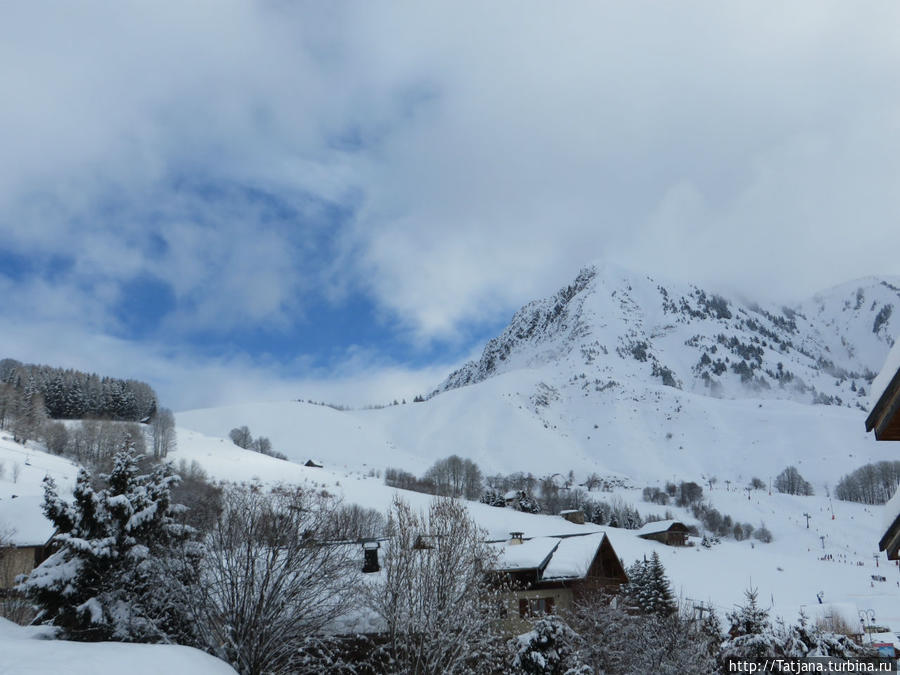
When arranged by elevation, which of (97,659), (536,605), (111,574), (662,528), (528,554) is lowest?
(536,605)

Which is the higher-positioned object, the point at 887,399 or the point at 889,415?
the point at 887,399

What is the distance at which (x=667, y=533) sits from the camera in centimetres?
10694

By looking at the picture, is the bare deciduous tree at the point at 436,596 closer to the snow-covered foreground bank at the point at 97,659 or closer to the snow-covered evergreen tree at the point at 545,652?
the snow-covered evergreen tree at the point at 545,652

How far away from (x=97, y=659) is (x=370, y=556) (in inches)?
943

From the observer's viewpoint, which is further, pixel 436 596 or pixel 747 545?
pixel 747 545

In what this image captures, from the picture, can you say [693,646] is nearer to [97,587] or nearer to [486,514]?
[97,587]

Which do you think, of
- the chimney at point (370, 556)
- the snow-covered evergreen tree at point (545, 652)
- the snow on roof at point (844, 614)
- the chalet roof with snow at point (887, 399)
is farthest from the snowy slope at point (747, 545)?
the chalet roof with snow at point (887, 399)

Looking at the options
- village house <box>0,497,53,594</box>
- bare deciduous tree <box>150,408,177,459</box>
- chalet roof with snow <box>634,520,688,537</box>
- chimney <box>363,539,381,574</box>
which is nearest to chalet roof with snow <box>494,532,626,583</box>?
chimney <box>363,539,381,574</box>

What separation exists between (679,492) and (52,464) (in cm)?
15503

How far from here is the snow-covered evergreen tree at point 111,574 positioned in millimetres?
19875

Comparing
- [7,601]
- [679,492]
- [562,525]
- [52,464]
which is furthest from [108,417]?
[679,492]

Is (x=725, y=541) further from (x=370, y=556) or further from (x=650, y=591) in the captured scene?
(x=370, y=556)

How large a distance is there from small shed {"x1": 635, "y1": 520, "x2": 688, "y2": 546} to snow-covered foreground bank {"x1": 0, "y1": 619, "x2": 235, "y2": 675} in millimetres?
107538

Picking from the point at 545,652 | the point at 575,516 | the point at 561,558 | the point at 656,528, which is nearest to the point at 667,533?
the point at 656,528
